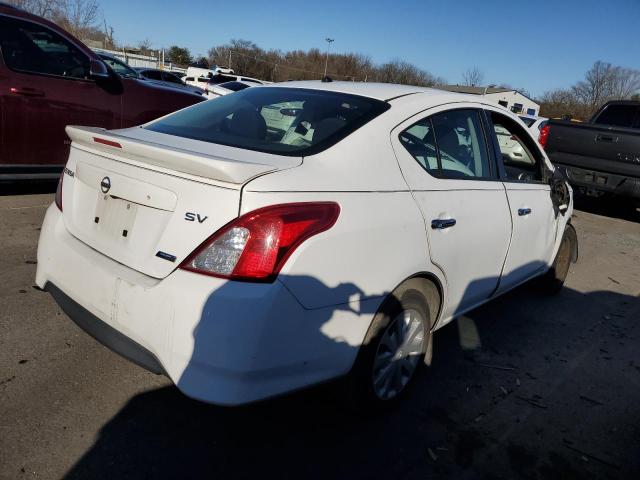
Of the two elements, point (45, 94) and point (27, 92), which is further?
point (45, 94)

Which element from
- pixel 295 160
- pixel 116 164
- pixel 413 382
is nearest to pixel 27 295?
pixel 116 164

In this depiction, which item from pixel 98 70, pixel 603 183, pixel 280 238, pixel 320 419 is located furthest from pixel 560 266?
pixel 98 70

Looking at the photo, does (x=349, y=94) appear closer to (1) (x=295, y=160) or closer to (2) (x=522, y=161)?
(1) (x=295, y=160)

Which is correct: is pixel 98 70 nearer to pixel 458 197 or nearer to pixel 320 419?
pixel 458 197

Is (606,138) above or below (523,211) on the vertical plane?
above

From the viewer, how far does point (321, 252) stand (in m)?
2.02

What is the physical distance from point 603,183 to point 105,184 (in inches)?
316

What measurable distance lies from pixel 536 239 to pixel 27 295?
3.65 m

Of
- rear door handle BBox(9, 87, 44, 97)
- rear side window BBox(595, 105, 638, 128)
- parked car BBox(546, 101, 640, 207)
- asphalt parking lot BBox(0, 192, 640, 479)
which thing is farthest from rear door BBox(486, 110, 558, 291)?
rear side window BBox(595, 105, 638, 128)

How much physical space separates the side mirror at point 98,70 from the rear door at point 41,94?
0.40 feet

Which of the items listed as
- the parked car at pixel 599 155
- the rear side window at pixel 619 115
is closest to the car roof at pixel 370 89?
the parked car at pixel 599 155

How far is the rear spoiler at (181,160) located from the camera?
1.95m

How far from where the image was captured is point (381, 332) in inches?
95.1

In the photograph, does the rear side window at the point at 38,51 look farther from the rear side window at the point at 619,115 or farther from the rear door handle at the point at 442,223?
the rear side window at the point at 619,115
